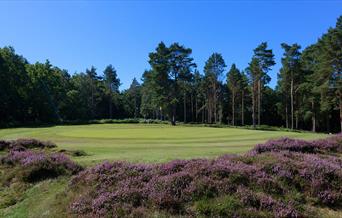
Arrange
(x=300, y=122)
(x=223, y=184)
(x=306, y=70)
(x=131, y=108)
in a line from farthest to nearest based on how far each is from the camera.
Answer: (x=131, y=108), (x=300, y=122), (x=306, y=70), (x=223, y=184)

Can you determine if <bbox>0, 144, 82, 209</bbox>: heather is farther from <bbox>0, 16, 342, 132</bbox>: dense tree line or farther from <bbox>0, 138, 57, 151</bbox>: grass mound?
<bbox>0, 16, 342, 132</bbox>: dense tree line

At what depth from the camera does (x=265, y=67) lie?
71.6m

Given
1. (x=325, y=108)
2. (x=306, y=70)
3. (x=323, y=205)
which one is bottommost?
(x=323, y=205)

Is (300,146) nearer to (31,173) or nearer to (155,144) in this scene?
(155,144)

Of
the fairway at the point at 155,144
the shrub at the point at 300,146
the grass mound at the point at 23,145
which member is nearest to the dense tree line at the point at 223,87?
the fairway at the point at 155,144

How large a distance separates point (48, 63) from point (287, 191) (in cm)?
9332

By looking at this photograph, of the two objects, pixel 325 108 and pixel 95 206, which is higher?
A: pixel 325 108

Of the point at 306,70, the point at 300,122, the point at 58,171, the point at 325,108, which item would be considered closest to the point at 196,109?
the point at 300,122

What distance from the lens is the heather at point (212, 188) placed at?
795cm

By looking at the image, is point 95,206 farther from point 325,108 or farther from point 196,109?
point 196,109

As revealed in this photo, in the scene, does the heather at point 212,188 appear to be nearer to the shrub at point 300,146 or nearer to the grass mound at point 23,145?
the shrub at point 300,146

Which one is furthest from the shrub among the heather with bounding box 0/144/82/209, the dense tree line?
the dense tree line

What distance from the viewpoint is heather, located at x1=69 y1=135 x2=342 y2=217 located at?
7.95 m

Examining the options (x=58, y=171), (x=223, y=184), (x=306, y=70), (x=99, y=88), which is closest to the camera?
(x=223, y=184)
